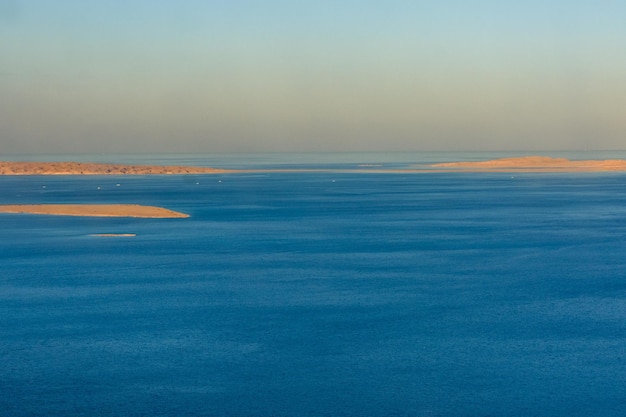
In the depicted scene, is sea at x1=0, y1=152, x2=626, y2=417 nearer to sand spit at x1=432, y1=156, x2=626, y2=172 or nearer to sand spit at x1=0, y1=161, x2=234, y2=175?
sand spit at x1=0, y1=161, x2=234, y2=175

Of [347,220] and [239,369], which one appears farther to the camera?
[347,220]

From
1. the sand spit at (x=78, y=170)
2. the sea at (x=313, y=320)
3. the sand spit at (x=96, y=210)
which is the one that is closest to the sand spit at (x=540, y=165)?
the sand spit at (x=78, y=170)

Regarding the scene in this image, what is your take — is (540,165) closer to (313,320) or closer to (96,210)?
(96,210)

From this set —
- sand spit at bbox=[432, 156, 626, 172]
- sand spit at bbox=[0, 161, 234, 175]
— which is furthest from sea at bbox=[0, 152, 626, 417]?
sand spit at bbox=[432, 156, 626, 172]

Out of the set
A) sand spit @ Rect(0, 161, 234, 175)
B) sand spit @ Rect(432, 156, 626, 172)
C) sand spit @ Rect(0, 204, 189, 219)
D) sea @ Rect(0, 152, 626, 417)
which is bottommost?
sand spit @ Rect(0, 161, 234, 175)

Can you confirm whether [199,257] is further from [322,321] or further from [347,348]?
[347,348]

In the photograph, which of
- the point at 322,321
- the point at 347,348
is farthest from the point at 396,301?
the point at 347,348
